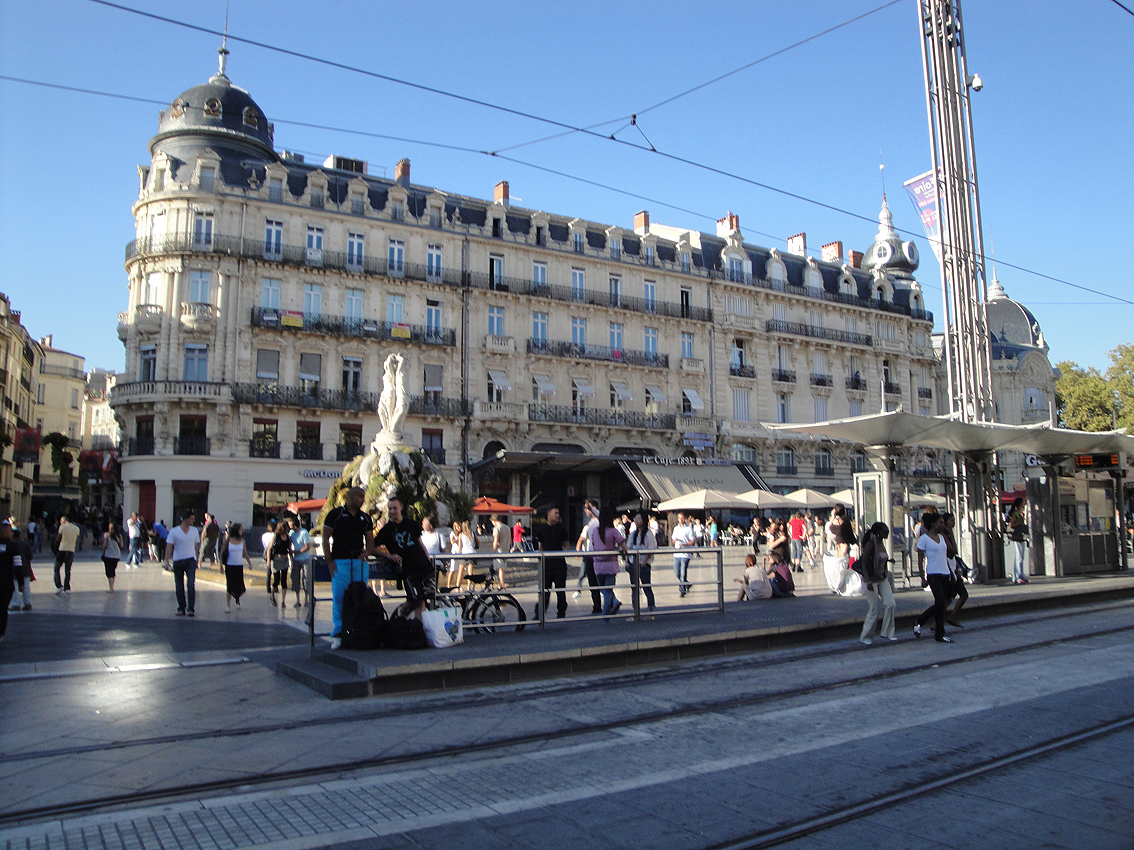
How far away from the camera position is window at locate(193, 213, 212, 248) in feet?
116

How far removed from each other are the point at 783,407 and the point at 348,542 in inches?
1662

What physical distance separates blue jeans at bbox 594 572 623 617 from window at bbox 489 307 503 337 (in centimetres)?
2950

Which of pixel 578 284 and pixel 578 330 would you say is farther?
pixel 578 284

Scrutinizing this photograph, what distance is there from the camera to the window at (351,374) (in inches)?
1468

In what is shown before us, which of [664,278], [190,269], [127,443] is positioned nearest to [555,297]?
[664,278]

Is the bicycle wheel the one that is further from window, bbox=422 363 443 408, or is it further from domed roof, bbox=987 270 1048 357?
domed roof, bbox=987 270 1048 357

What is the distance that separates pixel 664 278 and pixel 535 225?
7.81 m

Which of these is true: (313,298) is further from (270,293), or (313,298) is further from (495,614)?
(495,614)

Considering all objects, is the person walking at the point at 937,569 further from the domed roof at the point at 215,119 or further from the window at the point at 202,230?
the domed roof at the point at 215,119

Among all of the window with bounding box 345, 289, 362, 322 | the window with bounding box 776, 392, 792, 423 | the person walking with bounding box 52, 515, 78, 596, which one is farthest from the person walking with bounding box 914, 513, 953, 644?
the window with bounding box 776, 392, 792, 423

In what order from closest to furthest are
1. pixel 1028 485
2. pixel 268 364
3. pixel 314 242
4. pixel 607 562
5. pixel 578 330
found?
pixel 607 562 → pixel 1028 485 → pixel 268 364 → pixel 314 242 → pixel 578 330

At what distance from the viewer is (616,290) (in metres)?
44.1

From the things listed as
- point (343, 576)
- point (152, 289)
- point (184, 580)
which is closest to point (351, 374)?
point (152, 289)

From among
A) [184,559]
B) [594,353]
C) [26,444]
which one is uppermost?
[594,353]
